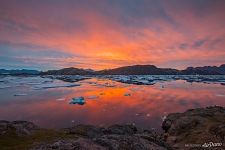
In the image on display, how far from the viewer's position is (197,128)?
19.8m

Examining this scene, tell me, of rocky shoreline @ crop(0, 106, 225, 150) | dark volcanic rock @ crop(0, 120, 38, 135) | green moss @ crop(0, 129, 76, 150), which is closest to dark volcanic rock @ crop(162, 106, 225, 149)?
rocky shoreline @ crop(0, 106, 225, 150)

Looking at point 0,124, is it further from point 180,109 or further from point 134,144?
point 180,109

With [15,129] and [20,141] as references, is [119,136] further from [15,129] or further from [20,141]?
[15,129]

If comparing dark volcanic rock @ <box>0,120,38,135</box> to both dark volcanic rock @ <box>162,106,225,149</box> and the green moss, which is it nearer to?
the green moss

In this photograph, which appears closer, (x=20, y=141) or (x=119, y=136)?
(x=20, y=141)

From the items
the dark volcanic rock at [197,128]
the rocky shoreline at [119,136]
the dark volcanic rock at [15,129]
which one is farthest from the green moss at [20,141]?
the dark volcanic rock at [197,128]

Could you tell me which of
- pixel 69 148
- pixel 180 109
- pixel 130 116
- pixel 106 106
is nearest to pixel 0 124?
pixel 69 148

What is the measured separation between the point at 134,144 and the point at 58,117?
63.0 ft

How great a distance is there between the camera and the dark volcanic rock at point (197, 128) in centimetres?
1699

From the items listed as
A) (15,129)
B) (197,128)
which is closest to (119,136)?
(15,129)

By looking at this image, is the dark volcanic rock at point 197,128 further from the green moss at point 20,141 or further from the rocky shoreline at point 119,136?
the green moss at point 20,141

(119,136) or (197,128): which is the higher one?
(119,136)

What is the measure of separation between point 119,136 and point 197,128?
11.1 metres

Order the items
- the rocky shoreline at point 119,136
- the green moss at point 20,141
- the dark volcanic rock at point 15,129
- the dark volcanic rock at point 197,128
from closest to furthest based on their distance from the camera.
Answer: the green moss at point 20,141 < the rocky shoreline at point 119,136 < the dark volcanic rock at point 15,129 < the dark volcanic rock at point 197,128
